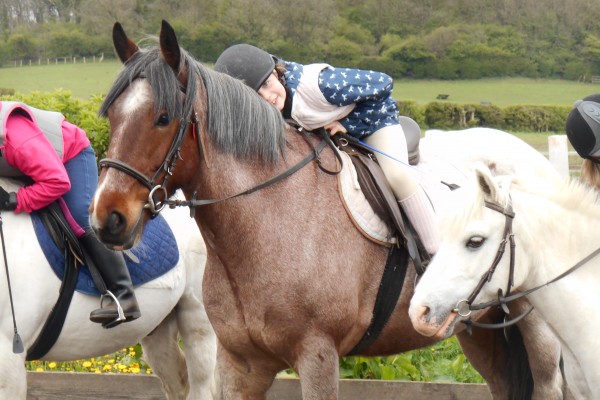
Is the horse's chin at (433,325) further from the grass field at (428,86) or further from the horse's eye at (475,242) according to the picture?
the grass field at (428,86)

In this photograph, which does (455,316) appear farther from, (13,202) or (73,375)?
(73,375)

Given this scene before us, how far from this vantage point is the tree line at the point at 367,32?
2297cm

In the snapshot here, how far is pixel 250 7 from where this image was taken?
23906 millimetres

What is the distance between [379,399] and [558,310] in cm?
255

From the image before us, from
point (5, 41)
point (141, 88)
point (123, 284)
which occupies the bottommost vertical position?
point (5, 41)

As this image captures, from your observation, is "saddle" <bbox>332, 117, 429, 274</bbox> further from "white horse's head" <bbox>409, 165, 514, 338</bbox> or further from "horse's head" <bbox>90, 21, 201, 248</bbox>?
"horse's head" <bbox>90, 21, 201, 248</bbox>

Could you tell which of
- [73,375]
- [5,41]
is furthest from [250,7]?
[73,375]

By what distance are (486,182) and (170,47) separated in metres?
1.43

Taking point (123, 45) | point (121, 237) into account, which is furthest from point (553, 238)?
point (123, 45)

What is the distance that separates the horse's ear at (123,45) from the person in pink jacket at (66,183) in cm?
90

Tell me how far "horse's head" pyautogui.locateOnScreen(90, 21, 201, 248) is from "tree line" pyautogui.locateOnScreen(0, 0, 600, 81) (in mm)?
18315

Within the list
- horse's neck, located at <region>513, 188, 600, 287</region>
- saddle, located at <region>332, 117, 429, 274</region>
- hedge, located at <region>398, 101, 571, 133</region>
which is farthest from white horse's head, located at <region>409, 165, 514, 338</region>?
hedge, located at <region>398, 101, 571, 133</region>

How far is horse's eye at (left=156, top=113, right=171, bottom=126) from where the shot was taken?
367cm

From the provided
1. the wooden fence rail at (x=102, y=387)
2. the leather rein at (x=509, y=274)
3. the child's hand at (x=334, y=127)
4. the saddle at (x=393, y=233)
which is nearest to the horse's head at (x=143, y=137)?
the child's hand at (x=334, y=127)
